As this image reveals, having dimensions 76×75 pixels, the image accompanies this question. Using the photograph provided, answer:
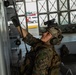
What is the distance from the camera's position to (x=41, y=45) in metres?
1.61

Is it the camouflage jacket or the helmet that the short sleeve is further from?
the helmet

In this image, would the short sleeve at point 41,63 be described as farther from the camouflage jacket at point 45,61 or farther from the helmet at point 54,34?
the helmet at point 54,34

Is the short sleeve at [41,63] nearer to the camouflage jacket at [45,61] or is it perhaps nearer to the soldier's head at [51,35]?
the camouflage jacket at [45,61]

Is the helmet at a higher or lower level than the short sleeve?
higher

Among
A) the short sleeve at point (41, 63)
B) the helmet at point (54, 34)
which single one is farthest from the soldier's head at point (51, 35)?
the short sleeve at point (41, 63)

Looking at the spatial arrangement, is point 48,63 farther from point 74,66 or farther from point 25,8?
point 25,8

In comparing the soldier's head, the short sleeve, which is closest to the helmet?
the soldier's head

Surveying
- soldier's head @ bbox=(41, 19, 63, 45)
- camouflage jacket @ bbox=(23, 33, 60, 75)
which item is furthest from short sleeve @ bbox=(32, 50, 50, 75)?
soldier's head @ bbox=(41, 19, 63, 45)

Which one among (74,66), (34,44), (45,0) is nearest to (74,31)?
(45,0)

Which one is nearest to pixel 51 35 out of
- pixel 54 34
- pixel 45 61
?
pixel 54 34

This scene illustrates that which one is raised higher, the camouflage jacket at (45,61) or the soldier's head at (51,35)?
the soldier's head at (51,35)

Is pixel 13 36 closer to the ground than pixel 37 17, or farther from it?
closer to the ground

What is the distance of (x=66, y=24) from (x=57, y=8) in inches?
21.8

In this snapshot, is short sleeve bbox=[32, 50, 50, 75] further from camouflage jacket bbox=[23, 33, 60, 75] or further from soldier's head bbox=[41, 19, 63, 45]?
soldier's head bbox=[41, 19, 63, 45]
